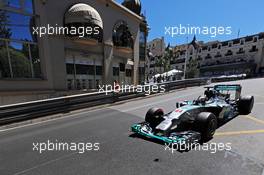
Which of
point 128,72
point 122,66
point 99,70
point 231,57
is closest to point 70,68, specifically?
point 99,70

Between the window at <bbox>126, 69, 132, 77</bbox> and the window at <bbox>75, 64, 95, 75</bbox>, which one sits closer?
the window at <bbox>75, 64, 95, 75</bbox>

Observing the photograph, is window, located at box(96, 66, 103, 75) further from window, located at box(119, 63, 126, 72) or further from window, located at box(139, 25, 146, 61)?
window, located at box(139, 25, 146, 61)

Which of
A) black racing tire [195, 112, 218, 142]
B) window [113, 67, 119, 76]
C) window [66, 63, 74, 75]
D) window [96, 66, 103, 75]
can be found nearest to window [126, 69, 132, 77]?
window [113, 67, 119, 76]

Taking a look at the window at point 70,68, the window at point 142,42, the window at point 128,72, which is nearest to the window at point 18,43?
the window at point 70,68

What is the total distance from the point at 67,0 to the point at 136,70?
10479 millimetres

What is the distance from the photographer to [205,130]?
430 centimetres

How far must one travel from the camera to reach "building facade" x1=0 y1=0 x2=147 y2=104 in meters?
10.9

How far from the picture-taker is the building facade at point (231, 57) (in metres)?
47.9

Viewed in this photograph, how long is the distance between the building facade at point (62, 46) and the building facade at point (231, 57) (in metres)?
29.8

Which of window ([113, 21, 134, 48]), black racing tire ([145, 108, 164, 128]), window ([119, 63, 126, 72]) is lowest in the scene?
black racing tire ([145, 108, 164, 128])

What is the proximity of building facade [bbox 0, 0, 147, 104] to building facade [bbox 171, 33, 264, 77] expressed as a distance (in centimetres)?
2980

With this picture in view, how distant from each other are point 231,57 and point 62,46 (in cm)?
5613

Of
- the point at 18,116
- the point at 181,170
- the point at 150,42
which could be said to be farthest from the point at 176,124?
the point at 150,42

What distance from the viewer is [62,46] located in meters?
13.4
